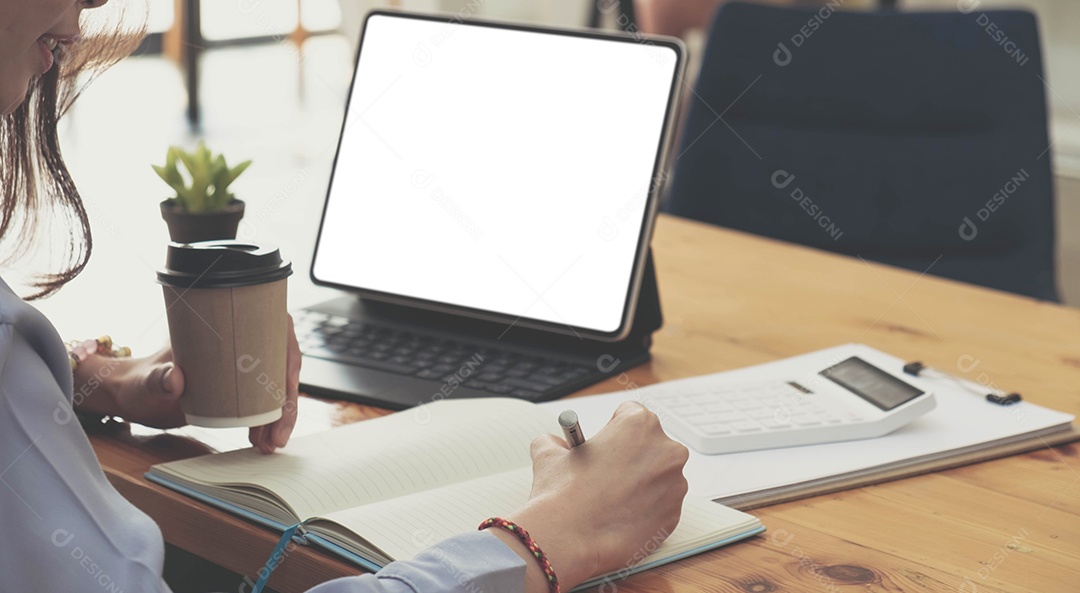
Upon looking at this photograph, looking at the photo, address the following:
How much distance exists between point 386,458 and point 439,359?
260 mm

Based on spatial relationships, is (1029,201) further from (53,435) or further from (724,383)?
(53,435)

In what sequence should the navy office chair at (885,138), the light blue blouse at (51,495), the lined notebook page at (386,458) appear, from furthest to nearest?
the navy office chair at (885,138) → the lined notebook page at (386,458) → the light blue blouse at (51,495)

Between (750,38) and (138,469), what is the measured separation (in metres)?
1.25

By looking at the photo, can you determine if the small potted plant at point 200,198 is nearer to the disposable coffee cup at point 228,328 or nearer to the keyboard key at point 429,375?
the disposable coffee cup at point 228,328

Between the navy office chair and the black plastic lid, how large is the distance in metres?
1.13

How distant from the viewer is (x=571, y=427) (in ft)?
2.48

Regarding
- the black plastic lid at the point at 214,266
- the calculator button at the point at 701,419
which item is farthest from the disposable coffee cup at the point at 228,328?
the calculator button at the point at 701,419

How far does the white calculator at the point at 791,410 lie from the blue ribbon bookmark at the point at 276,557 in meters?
0.34

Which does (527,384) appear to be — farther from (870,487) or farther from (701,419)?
(870,487)

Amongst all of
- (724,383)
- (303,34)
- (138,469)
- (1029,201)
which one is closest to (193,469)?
(138,469)

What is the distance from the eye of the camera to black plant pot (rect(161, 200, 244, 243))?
2.99 feet

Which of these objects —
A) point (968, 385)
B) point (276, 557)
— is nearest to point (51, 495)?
point (276, 557)

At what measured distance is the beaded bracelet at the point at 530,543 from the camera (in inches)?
26.8

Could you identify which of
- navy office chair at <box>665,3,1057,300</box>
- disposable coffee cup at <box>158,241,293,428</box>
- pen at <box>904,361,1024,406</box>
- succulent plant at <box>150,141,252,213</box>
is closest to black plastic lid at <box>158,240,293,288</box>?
disposable coffee cup at <box>158,241,293,428</box>
